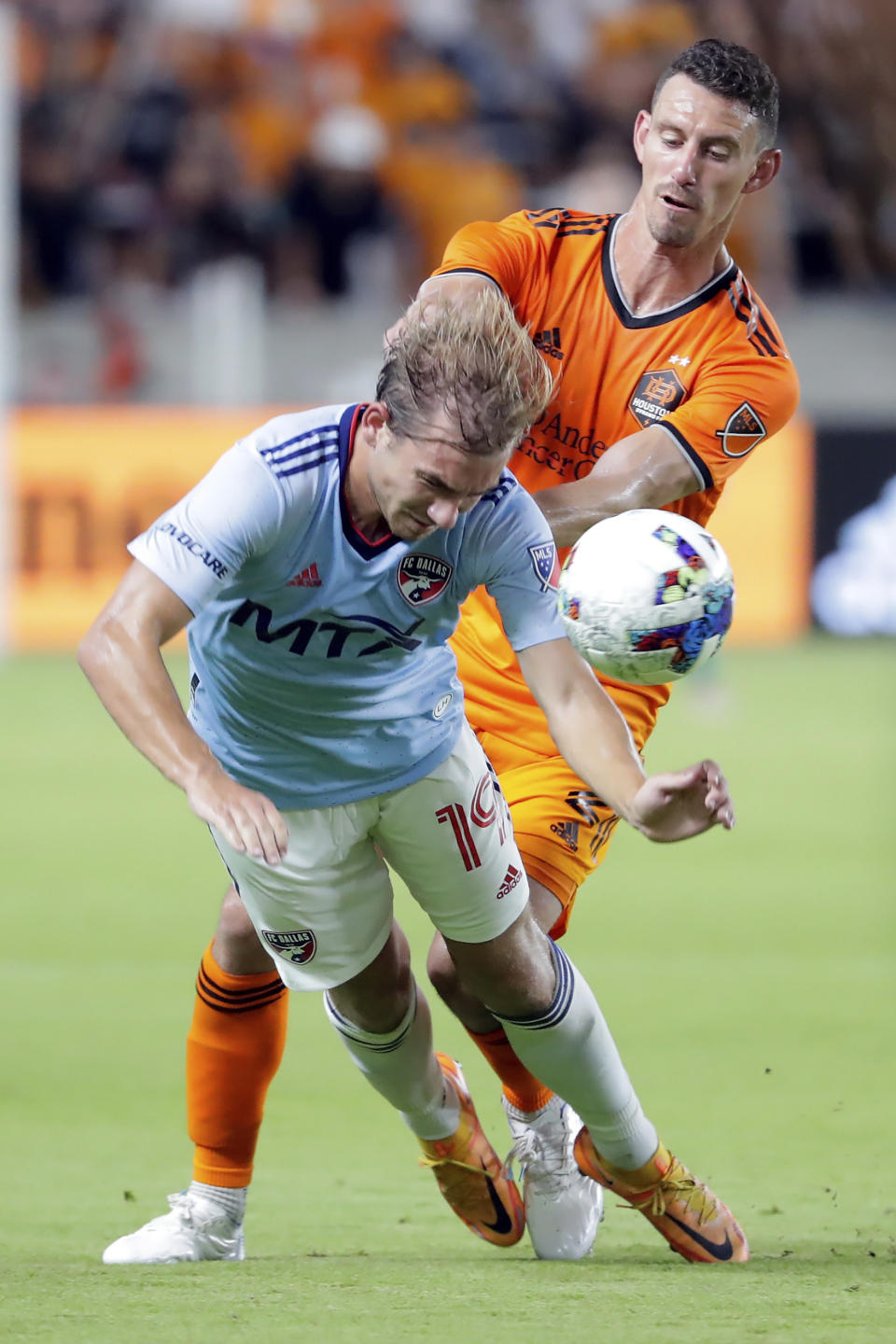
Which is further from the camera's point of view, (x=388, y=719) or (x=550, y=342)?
(x=550, y=342)

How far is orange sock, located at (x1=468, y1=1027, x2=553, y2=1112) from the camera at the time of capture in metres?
4.60

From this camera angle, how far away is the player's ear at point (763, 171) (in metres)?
4.55

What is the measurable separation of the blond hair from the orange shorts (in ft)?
3.99

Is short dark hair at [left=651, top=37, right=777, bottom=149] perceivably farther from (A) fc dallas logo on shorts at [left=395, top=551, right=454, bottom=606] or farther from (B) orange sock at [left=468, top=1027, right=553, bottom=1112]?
(B) orange sock at [left=468, top=1027, right=553, bottom=1112]

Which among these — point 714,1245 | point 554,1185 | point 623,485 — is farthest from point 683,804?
point 554,1185

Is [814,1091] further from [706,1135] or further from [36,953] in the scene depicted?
[36,953]

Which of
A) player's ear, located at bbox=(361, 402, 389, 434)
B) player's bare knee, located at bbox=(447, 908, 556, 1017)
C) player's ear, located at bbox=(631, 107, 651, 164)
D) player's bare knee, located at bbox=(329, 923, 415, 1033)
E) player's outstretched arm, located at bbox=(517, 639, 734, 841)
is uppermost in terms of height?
player's ear, located at bbox=(631, 107, 651, 164)

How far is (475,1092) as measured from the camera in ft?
18.8

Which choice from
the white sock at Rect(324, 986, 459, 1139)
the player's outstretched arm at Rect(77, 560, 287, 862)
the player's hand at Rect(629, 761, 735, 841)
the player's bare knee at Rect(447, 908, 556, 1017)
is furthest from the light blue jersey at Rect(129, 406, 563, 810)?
the white sock at Rect(324, 986, 459, 1139)

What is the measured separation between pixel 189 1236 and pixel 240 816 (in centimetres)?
139

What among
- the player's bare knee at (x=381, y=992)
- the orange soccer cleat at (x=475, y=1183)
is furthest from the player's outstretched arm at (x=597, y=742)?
the orange soccer cleat at (x=475, y=1183)

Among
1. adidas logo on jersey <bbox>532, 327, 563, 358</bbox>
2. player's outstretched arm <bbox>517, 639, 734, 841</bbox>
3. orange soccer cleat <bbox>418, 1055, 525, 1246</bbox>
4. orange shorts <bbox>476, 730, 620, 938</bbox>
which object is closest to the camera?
player's outstretched arm <bbox>517, 639, 734, 841</bbox>

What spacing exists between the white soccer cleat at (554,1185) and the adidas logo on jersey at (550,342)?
5.48 feet

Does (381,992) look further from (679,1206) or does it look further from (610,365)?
(610,365)
